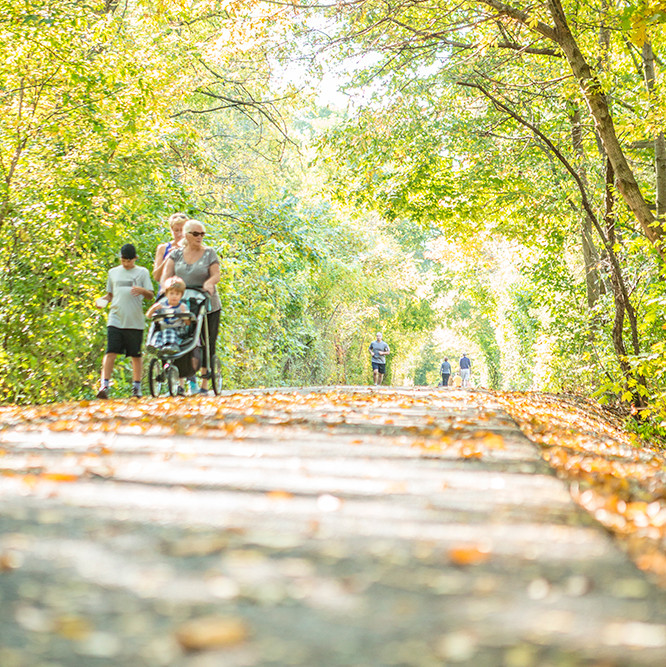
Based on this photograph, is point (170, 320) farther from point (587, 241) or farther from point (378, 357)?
point (378, 357)

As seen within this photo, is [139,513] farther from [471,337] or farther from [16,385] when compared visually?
[471,337]

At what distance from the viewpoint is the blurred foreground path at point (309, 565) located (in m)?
1.71

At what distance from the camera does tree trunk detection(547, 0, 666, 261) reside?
902 cm

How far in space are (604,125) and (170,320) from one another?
5.87 m

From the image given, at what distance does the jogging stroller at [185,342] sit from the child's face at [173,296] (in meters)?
0.11

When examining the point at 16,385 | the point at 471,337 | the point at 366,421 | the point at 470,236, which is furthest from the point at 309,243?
the point at 471,337

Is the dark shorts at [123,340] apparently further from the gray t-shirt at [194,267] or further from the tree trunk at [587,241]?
the tree trunk at [587,241]

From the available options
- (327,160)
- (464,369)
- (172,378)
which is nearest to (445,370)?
(464,369)

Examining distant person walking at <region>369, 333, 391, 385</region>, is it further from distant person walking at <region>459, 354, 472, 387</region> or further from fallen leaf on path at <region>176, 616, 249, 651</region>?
fallen leaf on path at <region>176, 616, 249, 651</region>

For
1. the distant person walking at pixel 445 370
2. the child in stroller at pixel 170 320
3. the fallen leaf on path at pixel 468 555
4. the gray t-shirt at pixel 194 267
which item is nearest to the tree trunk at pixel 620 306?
the gray t-shirt at pixel 194 267

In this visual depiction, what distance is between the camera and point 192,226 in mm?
8867

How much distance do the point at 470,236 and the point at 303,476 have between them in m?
21.2

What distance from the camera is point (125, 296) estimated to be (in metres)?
9.06

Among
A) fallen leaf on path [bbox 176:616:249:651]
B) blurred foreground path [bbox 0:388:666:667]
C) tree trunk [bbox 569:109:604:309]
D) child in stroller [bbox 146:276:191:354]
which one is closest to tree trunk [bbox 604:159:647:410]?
tree trunk [bbox 569:109:604:309]
